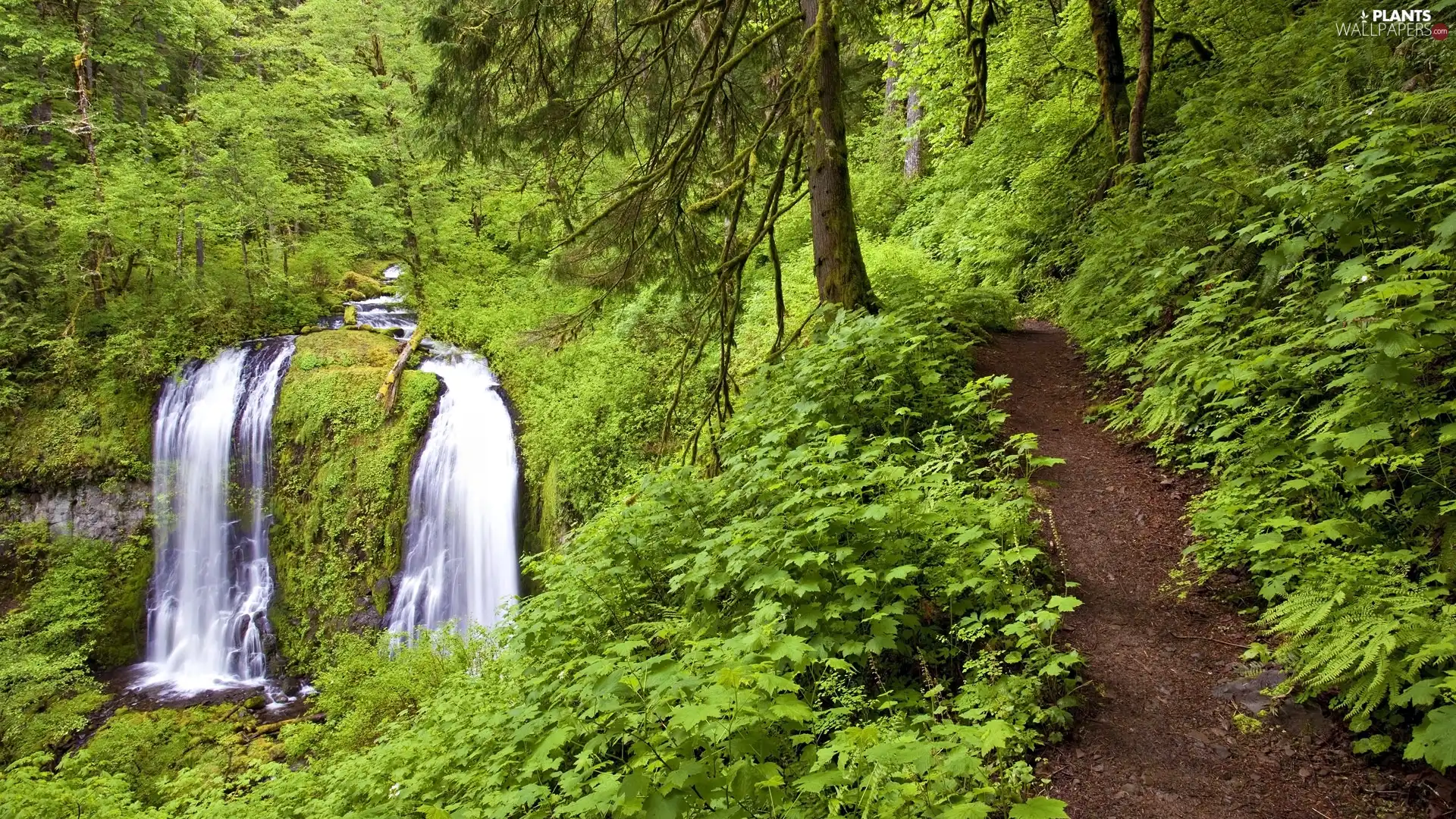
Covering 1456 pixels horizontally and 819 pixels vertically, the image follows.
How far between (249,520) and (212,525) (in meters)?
0.75

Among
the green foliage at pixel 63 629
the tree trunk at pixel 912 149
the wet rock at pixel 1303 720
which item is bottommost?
the green foliage at pixel 63 629

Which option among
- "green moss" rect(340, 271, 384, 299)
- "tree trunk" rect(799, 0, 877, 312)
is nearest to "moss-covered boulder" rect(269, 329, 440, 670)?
"green moss" rect(340, 271, 384, 299)

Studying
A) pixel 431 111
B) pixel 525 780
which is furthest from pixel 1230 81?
pixel 525 780

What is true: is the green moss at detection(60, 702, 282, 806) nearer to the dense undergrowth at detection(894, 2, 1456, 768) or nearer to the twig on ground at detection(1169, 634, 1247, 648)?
the twig on ground at detection(1169, 634, 1247, 648)

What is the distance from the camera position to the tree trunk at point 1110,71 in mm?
7199

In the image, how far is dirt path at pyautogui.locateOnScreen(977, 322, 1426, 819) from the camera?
2070mm

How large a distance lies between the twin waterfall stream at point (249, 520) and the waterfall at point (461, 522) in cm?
2

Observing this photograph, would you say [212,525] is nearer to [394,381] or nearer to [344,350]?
[344,350]

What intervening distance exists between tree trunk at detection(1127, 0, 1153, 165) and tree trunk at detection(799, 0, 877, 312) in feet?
12.5

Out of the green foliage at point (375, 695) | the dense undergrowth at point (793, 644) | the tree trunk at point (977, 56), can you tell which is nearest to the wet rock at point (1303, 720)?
the dense undergrowth at point (793, 644)

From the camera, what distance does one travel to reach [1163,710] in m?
Answer: 2.46

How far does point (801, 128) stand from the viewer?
5.22m

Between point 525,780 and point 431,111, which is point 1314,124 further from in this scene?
point 431,111

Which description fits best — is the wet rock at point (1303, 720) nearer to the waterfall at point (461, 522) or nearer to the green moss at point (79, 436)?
the waterfall at point (461, 522)
